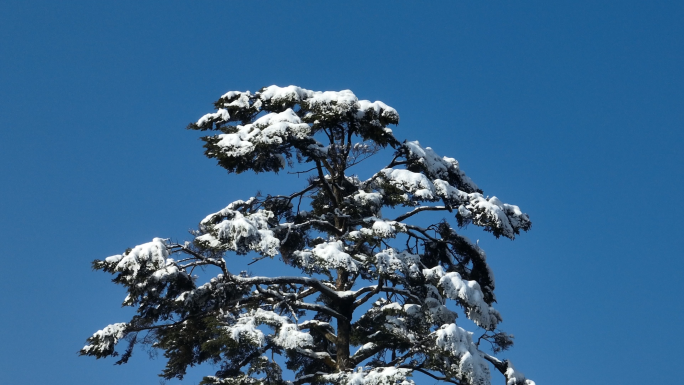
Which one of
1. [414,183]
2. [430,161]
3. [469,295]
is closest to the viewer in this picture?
[469,295]

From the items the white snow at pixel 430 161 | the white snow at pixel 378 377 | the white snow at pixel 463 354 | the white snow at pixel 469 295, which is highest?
the white snow at pixel 430 161

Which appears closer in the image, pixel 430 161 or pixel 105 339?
pixel 105 339

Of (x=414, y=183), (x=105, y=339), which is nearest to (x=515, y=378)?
(x=414, y=183)

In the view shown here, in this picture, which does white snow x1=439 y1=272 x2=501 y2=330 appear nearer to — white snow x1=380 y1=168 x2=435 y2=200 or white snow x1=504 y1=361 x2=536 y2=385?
white snow x1=504 y1=361 x2=536 y2=385

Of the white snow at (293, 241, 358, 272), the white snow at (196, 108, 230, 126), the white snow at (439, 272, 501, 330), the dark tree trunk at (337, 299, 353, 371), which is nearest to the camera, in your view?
the white snow at (293, 241, 358, 272)

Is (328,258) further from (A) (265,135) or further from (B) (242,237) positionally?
(A) (265,135)

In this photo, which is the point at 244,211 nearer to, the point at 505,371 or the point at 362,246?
the point at 362,246

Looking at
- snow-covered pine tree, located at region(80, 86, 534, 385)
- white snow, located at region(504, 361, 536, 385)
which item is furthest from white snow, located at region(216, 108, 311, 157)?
white snow, located at region(504, 361, 536, 385)

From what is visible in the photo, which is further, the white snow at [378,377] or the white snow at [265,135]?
the white snow at [265,135]

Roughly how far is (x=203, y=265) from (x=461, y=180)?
763 cm

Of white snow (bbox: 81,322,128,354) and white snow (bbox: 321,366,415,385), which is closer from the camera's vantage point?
white snow (bbox: 321,366,415,385)

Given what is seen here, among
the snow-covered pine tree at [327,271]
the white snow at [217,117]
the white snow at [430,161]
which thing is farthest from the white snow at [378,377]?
the white snow at [217,117]

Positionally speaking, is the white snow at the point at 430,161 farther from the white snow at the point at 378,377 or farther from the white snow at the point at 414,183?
the white snow at the point at 378,377

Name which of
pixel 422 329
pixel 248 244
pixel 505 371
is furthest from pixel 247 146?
pixel 505 371
